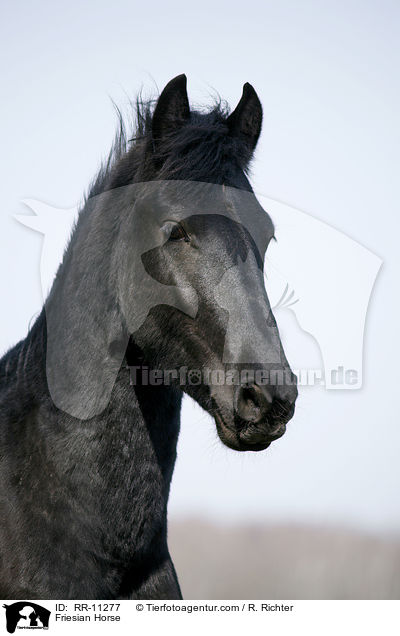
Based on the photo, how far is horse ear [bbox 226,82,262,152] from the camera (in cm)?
445

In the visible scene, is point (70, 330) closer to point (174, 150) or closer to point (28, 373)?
point (28, 373)

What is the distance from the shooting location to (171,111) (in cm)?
413

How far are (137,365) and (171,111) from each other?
168cm

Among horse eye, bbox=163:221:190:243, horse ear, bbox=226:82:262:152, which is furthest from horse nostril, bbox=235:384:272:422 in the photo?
horse ear, bbox=226:82:262:152

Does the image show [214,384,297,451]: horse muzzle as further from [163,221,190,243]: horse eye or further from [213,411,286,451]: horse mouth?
[163,221,190,243]: horse eye

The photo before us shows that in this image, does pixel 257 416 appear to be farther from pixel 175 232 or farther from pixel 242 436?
pixel 175 232

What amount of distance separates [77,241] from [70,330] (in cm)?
66

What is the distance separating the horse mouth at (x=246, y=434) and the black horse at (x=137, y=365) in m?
0.01
